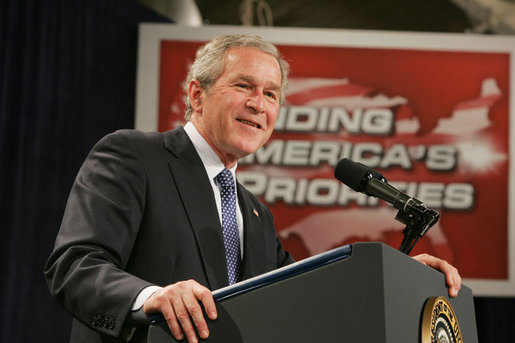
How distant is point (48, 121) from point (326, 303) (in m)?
2.99

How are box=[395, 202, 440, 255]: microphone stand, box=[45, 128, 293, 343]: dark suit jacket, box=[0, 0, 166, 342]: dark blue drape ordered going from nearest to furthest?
box=[45, 128, 293, 343]: dark suit jacket < box=[395, 202, 440, 255]: microphone stand < box=[0, 0, 166, 342]: dark blue drape

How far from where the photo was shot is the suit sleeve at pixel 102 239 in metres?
1.18

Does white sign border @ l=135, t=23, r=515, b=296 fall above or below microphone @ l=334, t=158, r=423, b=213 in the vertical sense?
above

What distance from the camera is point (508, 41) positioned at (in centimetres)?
398

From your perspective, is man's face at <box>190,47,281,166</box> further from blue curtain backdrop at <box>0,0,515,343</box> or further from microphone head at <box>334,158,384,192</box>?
blue curtain backdrop at <box>0,0,515,343</box>

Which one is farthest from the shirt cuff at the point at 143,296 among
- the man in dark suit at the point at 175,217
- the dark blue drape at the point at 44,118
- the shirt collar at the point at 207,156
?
the dark blue drape at the point at 44,118

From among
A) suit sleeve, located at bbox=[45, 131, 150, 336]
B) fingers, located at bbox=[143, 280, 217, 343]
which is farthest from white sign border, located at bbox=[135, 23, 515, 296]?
fingers, located at bbox=[143, 280, 217, 343]

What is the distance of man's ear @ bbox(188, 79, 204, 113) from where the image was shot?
1.86m

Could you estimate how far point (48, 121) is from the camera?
3.68 meters

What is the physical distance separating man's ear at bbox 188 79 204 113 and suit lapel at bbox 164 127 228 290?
0.17m

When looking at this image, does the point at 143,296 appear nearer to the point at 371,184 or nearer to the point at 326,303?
the point at 326,303

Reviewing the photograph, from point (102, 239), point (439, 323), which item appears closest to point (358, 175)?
point (439, 323)

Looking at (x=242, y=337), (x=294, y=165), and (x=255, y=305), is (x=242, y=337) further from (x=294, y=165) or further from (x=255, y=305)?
(x=294, y=165)

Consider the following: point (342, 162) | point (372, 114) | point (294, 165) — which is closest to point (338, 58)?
point (372, 114)
